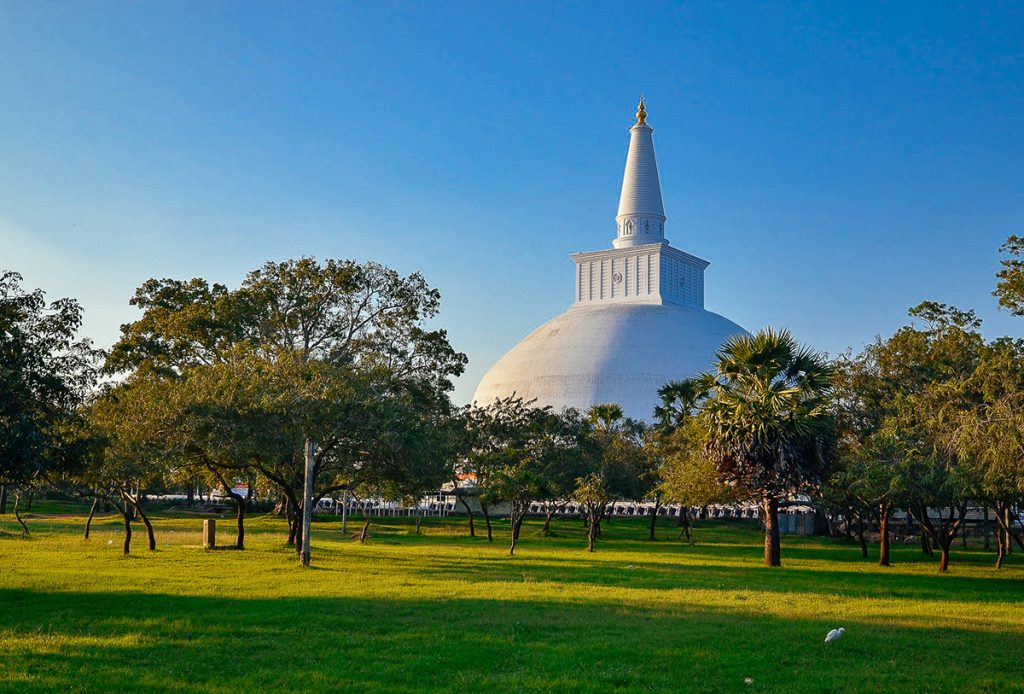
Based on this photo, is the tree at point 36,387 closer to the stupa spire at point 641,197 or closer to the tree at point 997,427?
the tree at point 997,427

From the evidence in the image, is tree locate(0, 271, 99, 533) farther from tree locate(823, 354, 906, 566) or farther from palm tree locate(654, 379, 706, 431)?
palm tree locate(654, 379, 706, 431)

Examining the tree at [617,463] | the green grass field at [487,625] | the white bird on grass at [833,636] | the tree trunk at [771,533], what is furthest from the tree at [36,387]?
the tree at [617,463]

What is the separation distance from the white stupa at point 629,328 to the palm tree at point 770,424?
4869cm

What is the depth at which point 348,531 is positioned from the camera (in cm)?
4781

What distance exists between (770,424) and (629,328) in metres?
56.8

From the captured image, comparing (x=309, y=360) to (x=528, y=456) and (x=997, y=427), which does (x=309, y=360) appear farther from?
(x=997, y=427)

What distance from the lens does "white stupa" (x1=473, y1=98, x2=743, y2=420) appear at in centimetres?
8206

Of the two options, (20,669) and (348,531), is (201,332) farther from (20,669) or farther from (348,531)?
(20,669)

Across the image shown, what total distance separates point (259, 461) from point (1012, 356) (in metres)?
21.6

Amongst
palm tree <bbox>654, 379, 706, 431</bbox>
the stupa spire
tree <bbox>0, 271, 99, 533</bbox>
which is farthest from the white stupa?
tree <bbox>0, 271, 99, 533</bbox>

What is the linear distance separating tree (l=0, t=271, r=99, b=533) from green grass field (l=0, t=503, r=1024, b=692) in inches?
102

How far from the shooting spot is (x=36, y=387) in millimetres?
19750

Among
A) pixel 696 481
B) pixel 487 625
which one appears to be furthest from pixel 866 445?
pixel 487 625

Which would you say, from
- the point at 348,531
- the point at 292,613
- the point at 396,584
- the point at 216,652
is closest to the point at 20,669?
the point at 216,652
